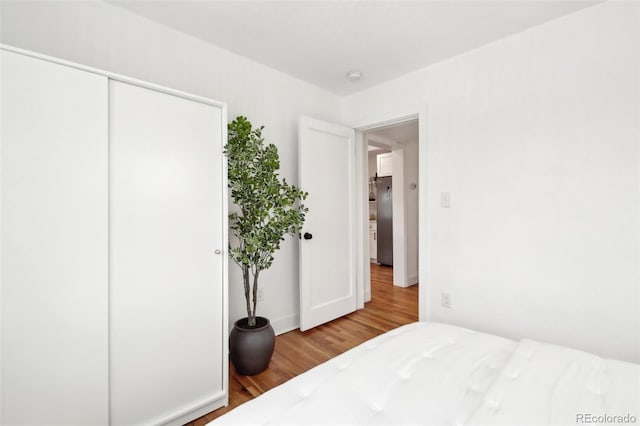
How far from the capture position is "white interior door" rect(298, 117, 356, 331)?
289 cm

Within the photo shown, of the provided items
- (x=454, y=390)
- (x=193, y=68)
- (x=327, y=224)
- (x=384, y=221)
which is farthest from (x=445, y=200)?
(x=384, y=221)

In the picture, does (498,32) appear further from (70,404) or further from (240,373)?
(70,404)

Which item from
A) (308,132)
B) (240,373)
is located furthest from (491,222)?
(240,373)

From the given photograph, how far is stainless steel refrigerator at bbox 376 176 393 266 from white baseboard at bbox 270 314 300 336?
3.29 metres

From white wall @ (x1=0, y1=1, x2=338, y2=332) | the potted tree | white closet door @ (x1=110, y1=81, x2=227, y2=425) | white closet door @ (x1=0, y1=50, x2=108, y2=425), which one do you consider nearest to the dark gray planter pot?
the potted tree


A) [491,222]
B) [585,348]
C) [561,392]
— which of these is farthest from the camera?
[491,222]

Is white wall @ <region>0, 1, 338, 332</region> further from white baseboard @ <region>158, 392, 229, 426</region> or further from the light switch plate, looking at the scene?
the light switch plate

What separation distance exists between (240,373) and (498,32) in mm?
3172

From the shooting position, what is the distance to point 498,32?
2219 mm

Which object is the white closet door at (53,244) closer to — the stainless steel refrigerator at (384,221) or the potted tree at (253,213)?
the potted tree at (253,213)

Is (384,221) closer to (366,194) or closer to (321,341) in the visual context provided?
(366,194)

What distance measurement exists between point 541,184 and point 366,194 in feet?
6.61

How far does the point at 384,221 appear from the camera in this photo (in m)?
5.96

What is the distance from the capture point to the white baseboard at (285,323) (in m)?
2.86
